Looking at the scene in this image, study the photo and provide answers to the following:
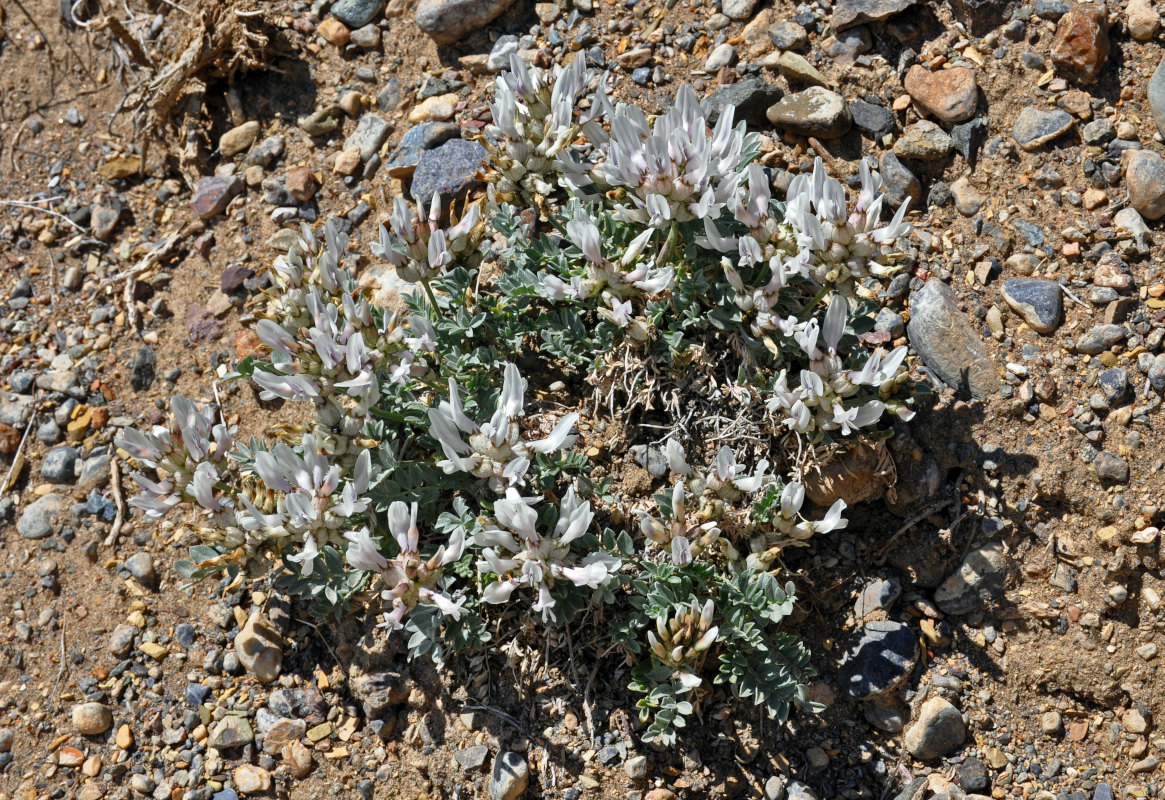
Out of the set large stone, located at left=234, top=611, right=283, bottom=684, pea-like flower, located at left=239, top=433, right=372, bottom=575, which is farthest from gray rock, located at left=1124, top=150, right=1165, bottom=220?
large stone, located at left=234, top=611, right=283, bottom=684

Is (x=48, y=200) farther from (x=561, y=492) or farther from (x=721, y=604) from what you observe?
(x=721, y=604)

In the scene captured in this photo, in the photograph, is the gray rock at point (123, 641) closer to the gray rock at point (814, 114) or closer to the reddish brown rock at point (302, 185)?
the reddish brown rock at point (302, 185)

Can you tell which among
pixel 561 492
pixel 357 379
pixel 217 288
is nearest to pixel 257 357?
pixel 217 288

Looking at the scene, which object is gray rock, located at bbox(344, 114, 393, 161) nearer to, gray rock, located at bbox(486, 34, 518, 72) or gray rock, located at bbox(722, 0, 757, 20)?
gray rock, located at bbox(486, 34, 518, 72)

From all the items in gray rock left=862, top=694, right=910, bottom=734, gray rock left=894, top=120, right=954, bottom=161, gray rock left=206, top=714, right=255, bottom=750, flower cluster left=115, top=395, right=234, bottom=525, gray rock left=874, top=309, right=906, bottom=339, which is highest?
flower cluster left=115, top=395, right=234, bottom=525

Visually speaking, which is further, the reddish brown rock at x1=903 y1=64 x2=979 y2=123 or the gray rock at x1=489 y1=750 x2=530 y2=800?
the reddish brown rock at x1=903 y1=64 x2=979 y2=123

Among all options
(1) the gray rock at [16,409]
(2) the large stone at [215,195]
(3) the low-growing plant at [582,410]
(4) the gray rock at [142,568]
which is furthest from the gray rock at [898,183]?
(1) the gray rock at [16,409]
